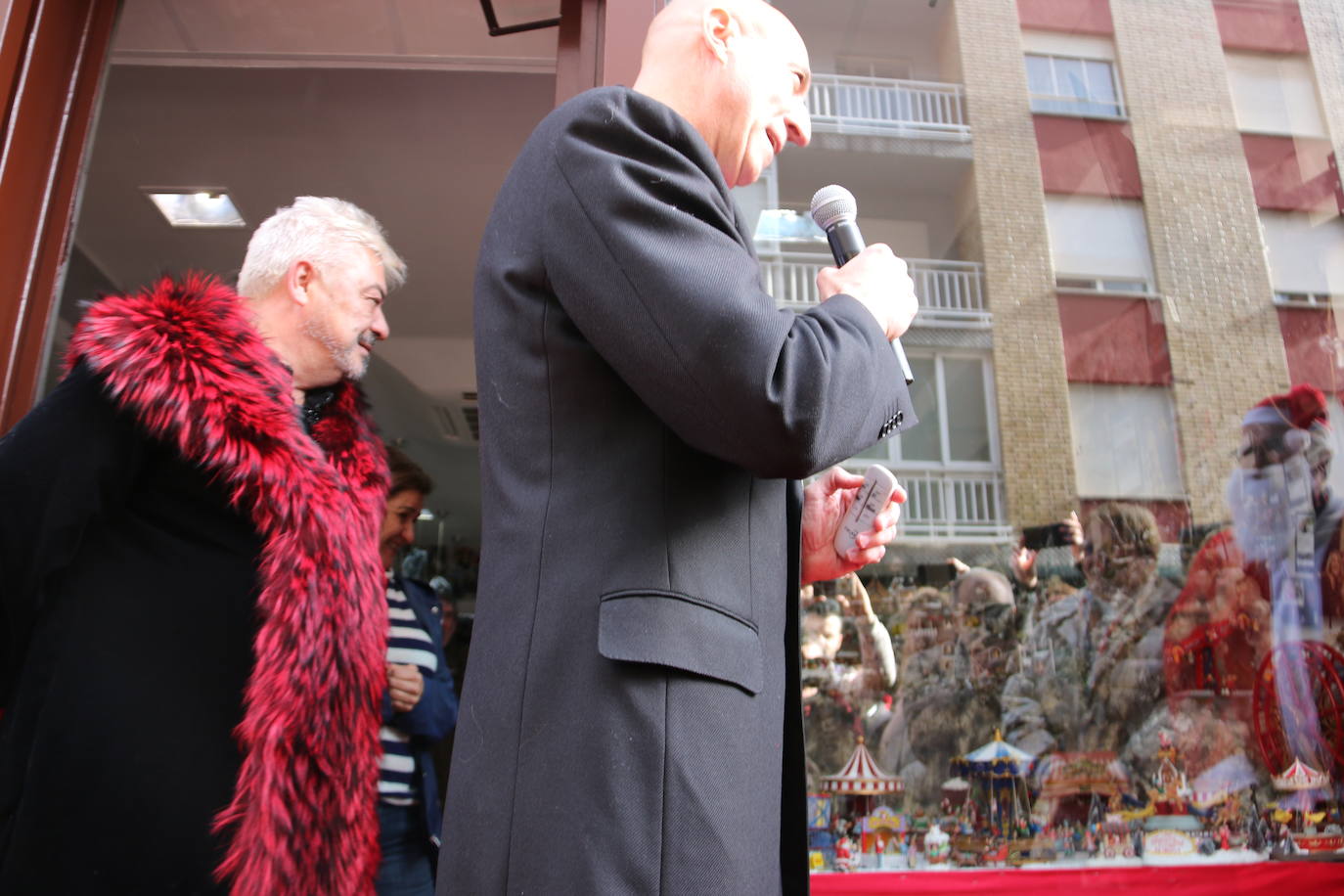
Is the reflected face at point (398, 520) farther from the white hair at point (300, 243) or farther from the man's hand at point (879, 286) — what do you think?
the man's hand at point (879, 286)

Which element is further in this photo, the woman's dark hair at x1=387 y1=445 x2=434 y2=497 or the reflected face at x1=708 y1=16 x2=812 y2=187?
the woman's dark hair at x1=387 y1=445 x2=434 y2=497

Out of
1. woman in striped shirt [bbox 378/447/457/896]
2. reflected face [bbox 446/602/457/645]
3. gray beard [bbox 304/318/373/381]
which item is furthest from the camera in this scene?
reflected face [bbox 446/602/457/645]

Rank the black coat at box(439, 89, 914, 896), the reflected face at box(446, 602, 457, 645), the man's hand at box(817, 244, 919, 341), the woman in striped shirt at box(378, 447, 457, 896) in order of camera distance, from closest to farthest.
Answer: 1. the black coat at box(439, 89, 914, 896)
2. the man's hand at box(817, 244, 919, 341)
3. the woman in striped shirt at box(378, 447, 457, 896)
4. the reflected face at box(446, 602, 457, 645)

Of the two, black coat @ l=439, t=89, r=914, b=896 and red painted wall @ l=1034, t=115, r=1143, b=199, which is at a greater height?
red painted wall @ l=1034, t=115, r=1143, b=199

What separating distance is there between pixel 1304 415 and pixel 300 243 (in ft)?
8.81

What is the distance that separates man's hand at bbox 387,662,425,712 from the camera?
2074 mm

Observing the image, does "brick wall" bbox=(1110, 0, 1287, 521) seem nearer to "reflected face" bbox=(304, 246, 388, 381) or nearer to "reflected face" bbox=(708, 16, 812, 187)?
"reflected face" bbox=(708, 16, 812, 187)

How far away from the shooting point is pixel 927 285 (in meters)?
2.39

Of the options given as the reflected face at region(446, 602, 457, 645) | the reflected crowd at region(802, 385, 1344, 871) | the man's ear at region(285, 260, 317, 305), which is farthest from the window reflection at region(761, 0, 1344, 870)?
the reflected face at region(446, 602, 457, 645)

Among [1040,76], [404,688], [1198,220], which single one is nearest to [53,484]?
[404,688]

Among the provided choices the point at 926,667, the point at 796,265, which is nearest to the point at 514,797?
→ the point at 796,265

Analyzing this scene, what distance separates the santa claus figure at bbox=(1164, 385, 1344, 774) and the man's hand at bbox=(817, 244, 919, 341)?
6.92 ft

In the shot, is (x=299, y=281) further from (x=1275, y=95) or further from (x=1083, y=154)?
(x=1275, y=95)

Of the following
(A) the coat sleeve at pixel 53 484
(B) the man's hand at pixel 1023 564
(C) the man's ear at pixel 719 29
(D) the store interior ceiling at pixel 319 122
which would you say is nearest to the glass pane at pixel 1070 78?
(B) the man's hand at pixel 1023 564
